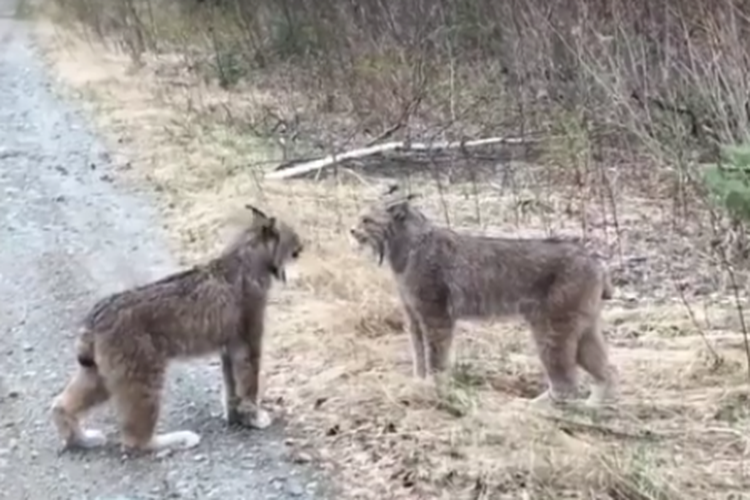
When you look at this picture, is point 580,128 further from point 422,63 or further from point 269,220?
point 269,220

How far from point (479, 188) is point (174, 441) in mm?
5202

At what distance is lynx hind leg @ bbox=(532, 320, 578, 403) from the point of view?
6.88m

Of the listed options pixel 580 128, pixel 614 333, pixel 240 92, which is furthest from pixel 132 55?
pixel 614 333

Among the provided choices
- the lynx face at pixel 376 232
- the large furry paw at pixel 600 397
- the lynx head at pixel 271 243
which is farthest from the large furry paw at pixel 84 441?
the large furry paw at pixel 600 397

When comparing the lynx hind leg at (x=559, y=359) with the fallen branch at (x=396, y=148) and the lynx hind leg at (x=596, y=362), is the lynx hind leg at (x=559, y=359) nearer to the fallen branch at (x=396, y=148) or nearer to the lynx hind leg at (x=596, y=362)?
the lynx hind leg at (x=596, y=362)

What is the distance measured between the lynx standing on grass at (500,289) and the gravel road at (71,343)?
0.97m

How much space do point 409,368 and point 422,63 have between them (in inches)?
300

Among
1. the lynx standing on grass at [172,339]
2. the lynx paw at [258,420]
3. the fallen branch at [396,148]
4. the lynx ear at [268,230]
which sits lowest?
the lynx paw at [258,420]

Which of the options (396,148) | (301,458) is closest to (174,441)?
(301,458)

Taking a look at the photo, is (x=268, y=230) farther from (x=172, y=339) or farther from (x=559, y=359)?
(x=559, y=359)

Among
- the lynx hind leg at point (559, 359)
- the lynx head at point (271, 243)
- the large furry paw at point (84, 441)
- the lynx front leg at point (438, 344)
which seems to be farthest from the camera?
the lynx front leg at point (438, 344)

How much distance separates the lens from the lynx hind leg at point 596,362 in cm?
701

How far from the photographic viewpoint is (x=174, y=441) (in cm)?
649

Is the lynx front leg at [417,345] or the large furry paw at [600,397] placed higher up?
the lynx front leg at [417,345]
